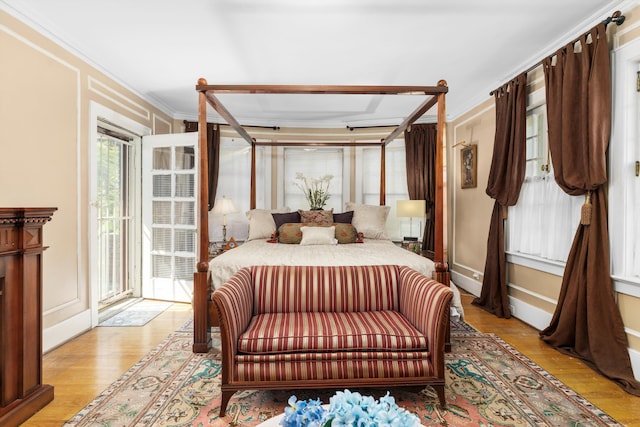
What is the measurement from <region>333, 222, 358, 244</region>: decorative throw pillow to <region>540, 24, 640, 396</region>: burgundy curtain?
1.98 metres

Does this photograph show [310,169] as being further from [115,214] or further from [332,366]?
[332,366]

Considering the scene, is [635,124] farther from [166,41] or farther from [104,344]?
[104,344]

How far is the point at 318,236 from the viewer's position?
3.89 metres

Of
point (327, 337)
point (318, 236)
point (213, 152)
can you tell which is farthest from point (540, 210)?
point (213, 152)

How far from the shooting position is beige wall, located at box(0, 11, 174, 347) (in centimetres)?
254

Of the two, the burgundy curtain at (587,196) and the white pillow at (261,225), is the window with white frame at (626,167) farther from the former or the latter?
the white pillow at (261,225)

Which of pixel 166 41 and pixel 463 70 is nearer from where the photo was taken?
pixel 166 41

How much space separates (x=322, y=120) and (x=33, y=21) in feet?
11.7

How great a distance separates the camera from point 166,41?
3078 mm

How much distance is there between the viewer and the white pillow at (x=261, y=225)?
4387 millimetres

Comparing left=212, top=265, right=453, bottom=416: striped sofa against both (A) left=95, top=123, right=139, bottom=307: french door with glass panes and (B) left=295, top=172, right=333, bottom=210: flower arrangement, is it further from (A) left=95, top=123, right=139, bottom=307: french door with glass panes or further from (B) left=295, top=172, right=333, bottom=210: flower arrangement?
(B) left=295, top=172, right=333, bottom=210: flower arrangement

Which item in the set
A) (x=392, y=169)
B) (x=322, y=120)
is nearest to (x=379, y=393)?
(x=392, y=169)

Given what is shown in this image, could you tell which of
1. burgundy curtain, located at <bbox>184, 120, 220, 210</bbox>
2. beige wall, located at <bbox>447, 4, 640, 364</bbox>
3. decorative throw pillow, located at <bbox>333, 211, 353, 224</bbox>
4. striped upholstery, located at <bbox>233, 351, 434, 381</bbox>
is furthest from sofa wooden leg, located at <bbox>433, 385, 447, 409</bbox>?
burgundy curtain, located at <bbox>184, 120, 220, 210</bbox>

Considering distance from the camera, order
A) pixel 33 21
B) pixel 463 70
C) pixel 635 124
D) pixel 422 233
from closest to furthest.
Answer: pixel 635 124
pixel 33 21
pixel 463 70
pixel 422 233
